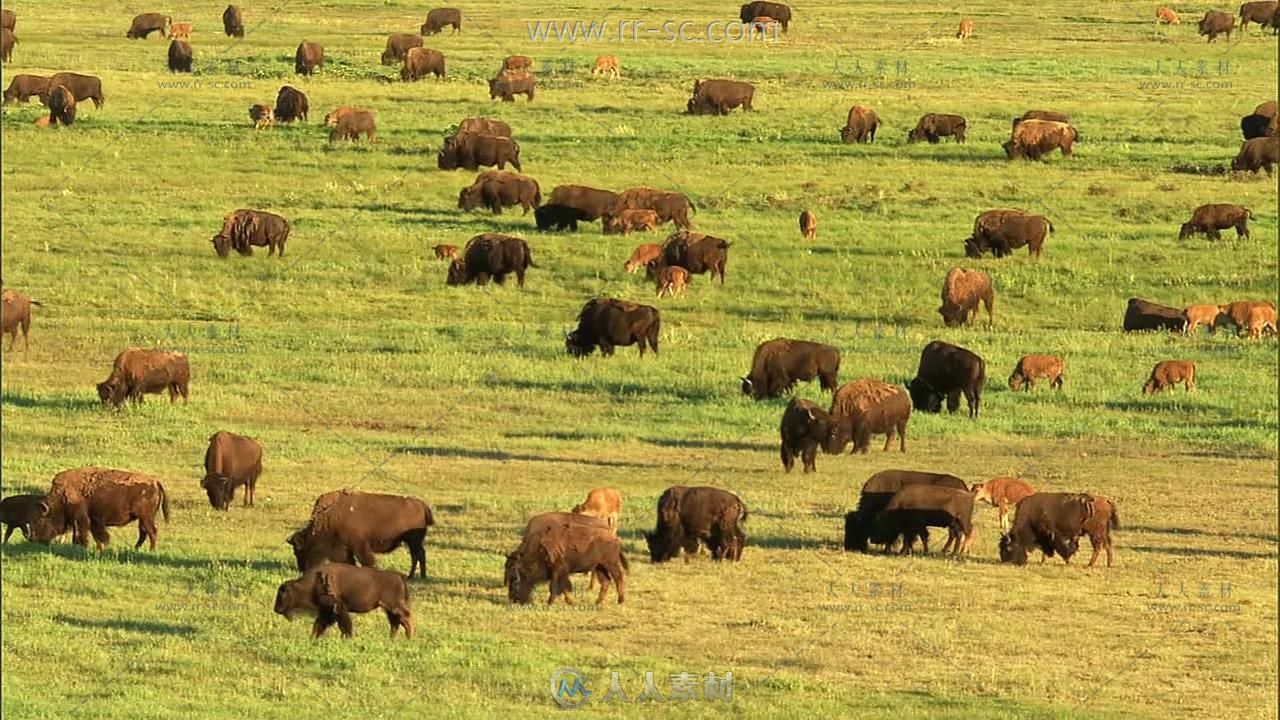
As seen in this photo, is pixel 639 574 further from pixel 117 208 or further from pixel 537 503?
pixel 117 208

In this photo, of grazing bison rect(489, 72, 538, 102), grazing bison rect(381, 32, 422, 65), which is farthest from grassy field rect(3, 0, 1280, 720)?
grazing bison rect(381, 32, 422, 65)

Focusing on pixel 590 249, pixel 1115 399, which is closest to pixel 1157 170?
pixel 590 249

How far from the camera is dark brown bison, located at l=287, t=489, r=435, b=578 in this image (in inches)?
867

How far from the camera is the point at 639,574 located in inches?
904

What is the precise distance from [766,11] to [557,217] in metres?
28.4

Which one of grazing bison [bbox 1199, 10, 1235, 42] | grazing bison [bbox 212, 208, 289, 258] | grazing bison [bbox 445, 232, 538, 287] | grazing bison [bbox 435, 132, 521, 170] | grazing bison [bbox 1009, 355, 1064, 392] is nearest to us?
grazing bison [bbox 1009, 355, 1064, 392]

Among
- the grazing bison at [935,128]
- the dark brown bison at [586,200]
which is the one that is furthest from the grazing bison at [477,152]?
the grazing bison at [935,128]

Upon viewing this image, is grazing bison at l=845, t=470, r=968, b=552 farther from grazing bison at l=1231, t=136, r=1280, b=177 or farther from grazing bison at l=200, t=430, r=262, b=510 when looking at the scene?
grazing bison at l=1231, t=136, r=1280, b=177

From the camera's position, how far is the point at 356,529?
22.1 meters

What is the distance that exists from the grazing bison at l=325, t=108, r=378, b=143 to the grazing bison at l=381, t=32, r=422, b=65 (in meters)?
11.3

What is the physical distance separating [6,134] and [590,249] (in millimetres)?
14798

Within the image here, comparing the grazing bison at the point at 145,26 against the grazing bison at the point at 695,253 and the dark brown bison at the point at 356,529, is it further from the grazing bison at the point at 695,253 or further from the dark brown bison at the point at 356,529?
the dark brown bison at the point at 356,529

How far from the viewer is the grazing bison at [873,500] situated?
2419 centimetres

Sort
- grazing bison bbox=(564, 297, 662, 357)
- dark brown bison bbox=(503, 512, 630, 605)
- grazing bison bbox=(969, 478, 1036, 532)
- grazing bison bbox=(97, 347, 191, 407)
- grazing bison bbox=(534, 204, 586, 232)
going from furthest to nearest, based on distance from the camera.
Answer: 1. grazing bison bbox=(534, 204, 586, 232)
2. grazing bison bbox=(564, 297, 662, 357)
3. grazing bison bbox=(97, 347, 191, 407)
4. grazing bison bbox=(969, 478, 1036, 532)
5. dark brown bison bbox=(503, 512, 630, 605)
